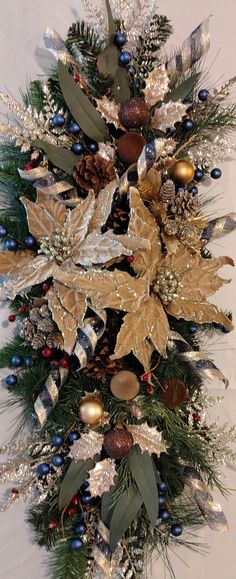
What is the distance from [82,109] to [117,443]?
0.53m

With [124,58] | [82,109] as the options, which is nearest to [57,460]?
[82,109]

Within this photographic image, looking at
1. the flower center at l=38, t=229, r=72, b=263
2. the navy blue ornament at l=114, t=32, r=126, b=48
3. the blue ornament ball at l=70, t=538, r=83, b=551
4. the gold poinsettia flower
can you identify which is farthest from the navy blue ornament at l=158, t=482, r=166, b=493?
the navy blue ornament at l=114, t=32, r=126, b=48

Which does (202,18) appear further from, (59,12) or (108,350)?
(108,350)

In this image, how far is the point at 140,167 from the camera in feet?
2.76

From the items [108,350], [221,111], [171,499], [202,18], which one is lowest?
[171,499]

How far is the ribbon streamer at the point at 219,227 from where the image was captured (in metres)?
0.96

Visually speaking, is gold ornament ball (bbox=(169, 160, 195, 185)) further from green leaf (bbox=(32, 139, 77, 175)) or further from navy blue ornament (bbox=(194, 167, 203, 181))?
green leaf (bbox=(32, 139, 77, 175))

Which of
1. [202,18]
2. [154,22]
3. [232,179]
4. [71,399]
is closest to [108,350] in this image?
[71,399]

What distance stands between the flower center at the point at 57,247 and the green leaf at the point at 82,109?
0.61 feet

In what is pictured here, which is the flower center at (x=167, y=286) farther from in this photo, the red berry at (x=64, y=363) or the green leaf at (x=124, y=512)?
the green leaf at (x=124, y=512)

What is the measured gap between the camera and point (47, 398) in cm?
84

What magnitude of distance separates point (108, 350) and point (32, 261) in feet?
0.60

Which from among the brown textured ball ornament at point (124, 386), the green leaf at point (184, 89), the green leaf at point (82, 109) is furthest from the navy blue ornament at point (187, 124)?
the brown textured ball ornament at point (124, 386)

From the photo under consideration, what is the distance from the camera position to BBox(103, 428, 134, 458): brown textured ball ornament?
2.72 feet
